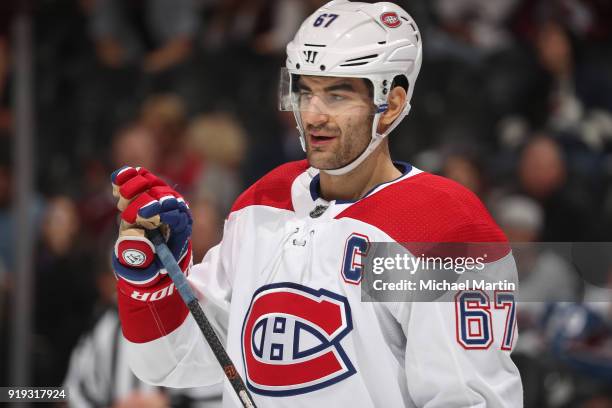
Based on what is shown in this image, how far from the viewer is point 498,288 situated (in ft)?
7.06

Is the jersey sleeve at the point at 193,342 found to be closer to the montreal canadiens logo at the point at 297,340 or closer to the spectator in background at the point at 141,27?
the montreal canadiens logo at the point at 297,340

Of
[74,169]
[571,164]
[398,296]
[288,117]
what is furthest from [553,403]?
[74,169]

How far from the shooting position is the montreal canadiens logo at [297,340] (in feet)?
7.09

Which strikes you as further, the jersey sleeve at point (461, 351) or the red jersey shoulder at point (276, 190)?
the red jersey shoulder at point (276, 190)

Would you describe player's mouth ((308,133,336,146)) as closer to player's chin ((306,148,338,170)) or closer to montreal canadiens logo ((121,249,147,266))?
player's chin ((306,148,338,170))

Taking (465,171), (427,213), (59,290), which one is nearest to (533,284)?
(427,213)

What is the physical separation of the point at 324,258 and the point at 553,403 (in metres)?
1.80

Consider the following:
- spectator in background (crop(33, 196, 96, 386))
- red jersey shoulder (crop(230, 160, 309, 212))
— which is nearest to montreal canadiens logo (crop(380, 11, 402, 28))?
red jersey shoulder (crop(230, 160, 309, 212))

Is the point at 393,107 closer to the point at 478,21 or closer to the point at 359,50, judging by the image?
the point at 359,50

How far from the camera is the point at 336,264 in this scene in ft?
7.22

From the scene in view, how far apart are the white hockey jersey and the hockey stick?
6 cm

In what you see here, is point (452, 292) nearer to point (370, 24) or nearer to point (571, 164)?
point (370, 24)

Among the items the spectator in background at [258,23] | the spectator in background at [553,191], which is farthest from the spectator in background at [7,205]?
the spectator in background at [553,191]

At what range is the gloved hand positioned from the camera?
7.14 feet
